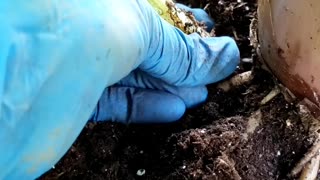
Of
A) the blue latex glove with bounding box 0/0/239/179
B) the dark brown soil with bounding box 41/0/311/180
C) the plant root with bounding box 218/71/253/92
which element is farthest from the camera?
the plant root with bounding box 218/71/253/92

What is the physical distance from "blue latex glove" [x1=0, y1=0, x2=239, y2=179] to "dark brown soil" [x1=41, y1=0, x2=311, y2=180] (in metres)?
0.21

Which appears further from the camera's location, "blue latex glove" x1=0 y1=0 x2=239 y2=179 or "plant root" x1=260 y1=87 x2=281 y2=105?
"plant root" x1=260 y1=87 x2=281 y2=105

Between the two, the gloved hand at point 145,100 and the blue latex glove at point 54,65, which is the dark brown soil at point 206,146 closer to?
the gloved hand at point 145,100

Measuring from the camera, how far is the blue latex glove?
812 millimetres

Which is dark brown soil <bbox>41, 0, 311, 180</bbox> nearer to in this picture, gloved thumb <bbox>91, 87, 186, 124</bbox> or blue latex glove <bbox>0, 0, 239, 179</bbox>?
gloved thumb <bbox>91, 87, 186, 124</bbox>

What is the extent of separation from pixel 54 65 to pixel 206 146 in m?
0.38

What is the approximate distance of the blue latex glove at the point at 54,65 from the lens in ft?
2.67

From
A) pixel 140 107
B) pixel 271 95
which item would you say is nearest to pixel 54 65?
pixel 140 107

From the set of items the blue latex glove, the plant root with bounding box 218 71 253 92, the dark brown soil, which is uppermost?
the blue latex glove

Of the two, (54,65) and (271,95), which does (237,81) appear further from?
(54,65)

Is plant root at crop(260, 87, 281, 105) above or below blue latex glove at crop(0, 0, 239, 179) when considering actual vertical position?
below

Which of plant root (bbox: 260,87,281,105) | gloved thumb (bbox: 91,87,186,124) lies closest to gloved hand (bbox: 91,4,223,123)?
gloved thumb (bbox: 91,87,186,124)

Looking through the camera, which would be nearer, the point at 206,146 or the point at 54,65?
the point at 54,65

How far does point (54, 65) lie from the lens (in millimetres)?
843
